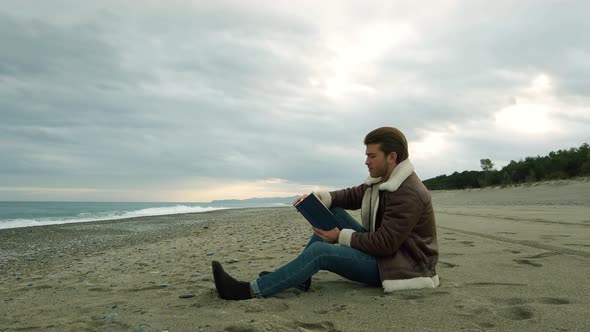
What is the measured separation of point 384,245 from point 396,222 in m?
0.25

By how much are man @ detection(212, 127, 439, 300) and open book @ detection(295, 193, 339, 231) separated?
0.47 feet

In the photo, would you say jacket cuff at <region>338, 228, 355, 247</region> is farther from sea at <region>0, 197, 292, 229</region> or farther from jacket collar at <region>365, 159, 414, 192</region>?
sea at <region>0, 197, 292, 229</region>

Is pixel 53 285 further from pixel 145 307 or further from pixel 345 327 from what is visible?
pixel 345 327

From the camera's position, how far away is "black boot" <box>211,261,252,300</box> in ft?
12.8

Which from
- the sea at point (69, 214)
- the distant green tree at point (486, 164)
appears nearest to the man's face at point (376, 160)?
the sea at point (69, 214)

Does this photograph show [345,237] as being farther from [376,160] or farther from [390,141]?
[390,141]

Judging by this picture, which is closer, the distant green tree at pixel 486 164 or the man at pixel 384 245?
the man at pixel 384 245

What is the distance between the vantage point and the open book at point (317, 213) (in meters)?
4.11

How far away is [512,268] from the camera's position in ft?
16.0

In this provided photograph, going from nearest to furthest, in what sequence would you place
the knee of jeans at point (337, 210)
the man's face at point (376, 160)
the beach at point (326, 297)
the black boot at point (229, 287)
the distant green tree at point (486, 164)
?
the beach at point (326, 297)
the black boot at point (229, 287)
the man's face at point (376, 160)
the knee of jeans at point (337, 210)
the distant green tree at point (486, 164)

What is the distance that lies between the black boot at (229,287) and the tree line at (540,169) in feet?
104

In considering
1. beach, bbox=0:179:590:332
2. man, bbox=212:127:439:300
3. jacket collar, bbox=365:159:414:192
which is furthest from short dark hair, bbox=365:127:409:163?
beach, bbox=0:179:590:332

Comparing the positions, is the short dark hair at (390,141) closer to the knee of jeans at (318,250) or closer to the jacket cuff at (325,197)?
the jacket cuff at (325,197)

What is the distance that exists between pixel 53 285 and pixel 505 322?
238 inches
